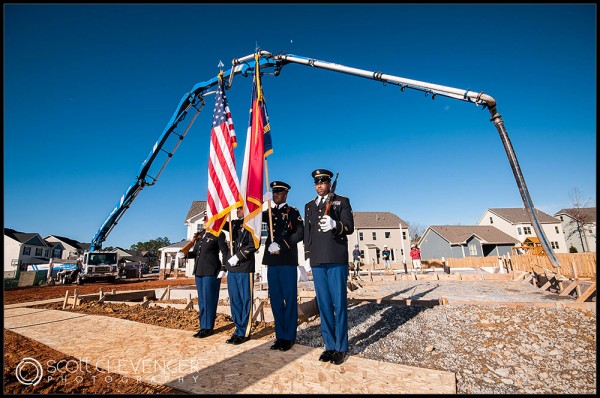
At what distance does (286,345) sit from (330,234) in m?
1.71

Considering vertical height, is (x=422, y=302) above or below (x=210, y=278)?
below

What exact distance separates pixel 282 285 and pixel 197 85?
1384 cm

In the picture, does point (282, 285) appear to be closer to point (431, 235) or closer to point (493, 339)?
point (493, 339)

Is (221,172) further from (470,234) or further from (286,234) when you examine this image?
(470,234)

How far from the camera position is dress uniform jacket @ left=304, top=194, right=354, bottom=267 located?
382 centimetres

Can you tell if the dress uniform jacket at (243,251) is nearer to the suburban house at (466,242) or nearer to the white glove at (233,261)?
the white glove at (233,261)

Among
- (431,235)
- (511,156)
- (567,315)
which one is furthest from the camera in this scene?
(431,235)

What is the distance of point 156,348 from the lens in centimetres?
397

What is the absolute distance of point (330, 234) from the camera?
3920 mm

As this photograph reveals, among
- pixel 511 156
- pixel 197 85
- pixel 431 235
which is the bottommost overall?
pixel 431 235

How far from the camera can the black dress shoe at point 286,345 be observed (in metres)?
3.85

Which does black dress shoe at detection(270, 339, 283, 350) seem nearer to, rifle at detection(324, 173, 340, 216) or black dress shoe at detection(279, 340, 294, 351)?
black dress shoe at detection(279, 340, 294, 351)

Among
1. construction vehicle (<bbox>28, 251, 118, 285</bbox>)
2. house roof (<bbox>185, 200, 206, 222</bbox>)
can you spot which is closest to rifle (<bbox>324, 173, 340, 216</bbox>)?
construction vehicle (<bbox>28, 251, 118, 285</bbox>)

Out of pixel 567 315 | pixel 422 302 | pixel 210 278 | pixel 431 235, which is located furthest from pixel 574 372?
pixel 431 235
